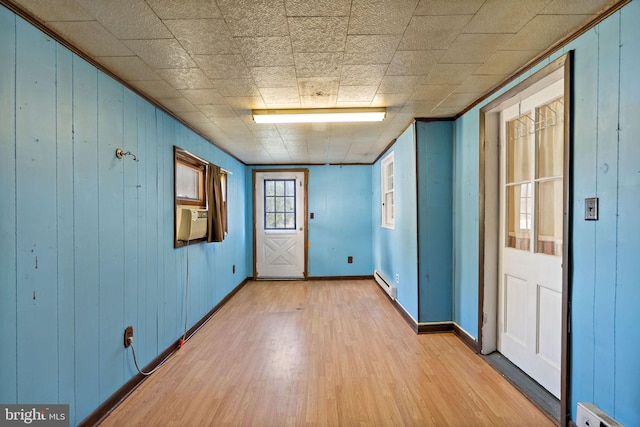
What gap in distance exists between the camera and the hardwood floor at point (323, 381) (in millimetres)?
1779

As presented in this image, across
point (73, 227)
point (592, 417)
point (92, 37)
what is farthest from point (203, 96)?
point (592, 417)

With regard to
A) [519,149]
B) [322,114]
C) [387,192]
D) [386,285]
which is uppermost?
[322,114]

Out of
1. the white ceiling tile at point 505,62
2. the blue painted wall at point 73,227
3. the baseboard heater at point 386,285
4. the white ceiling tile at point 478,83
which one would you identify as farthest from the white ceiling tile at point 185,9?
the baseboard heater at point 386,285

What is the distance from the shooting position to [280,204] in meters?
5.53

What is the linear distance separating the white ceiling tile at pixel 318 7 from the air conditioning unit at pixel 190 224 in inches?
82.8

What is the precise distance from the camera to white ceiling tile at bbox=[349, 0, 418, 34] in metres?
1.32

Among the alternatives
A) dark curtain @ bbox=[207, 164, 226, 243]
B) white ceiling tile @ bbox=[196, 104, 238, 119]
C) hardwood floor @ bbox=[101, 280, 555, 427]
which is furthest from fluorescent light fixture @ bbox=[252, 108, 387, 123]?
hardwood floor @ bbox=[101, 280, 555, 427]

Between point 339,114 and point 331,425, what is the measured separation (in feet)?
7.74

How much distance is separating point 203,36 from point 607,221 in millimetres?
2280

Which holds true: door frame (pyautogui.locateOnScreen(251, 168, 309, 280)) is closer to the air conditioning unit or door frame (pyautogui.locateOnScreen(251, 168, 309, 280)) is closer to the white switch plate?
the air conditioning unit

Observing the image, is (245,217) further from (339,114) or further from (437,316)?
(437,316)

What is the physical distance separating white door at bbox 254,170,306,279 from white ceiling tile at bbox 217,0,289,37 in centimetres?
395

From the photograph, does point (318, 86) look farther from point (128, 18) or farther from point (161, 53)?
point (128, 18)

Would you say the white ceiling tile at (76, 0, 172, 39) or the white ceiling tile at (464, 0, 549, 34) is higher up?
the white ceiling tile at (464, 0, 549, 34)
